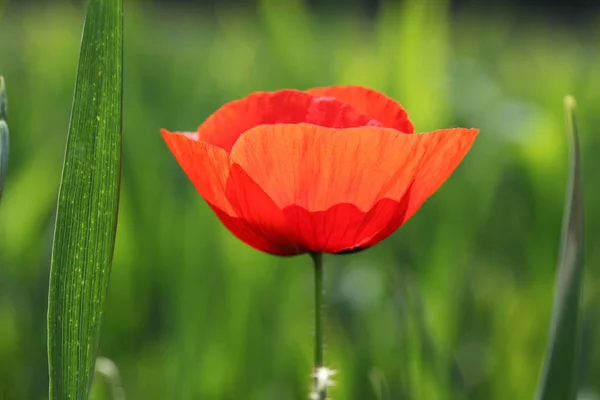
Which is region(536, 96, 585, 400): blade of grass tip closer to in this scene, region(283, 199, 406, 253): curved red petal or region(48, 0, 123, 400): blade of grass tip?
region(283, 199, 406, 253): curved red petal

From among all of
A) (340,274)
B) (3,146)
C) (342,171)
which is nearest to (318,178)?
(342,171)

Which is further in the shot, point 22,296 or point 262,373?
point 22,296

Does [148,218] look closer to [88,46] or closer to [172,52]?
[88,46]

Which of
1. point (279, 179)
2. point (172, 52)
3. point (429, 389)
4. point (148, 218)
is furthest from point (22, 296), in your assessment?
point (172, 52)

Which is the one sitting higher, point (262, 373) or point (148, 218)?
point (148, 218)

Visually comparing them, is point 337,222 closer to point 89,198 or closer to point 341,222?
point 341,222

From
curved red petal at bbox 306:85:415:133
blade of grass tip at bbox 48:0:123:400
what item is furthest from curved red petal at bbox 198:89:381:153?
blade of grass tip at bbox 48:0:123:400
